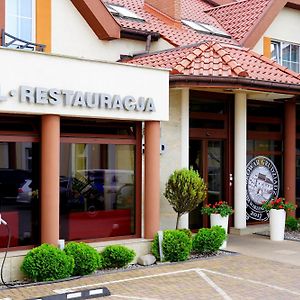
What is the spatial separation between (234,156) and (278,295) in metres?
6.73

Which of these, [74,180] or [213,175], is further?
[213,175]

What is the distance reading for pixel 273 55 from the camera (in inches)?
750

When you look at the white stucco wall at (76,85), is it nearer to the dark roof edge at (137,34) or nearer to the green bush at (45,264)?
the green bush at (45,264)

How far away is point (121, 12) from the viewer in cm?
1658

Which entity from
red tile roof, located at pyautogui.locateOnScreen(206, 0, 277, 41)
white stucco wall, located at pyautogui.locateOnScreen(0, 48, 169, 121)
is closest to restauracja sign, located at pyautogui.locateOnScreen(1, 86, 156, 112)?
white stucco wall, located at pyautogui.locateOnScreen(0, 48, 169, 121)

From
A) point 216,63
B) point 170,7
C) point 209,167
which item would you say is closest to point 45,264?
point 216,63

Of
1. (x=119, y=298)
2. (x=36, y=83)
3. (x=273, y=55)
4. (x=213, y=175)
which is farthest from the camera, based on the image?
(x=273, y=55)

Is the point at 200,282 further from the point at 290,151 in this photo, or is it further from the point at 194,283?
the point at 290,151

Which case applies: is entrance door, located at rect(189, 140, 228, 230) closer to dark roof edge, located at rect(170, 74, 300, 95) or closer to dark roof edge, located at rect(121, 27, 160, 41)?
dark roof edge, located at rect(170, 74, 300, 95)

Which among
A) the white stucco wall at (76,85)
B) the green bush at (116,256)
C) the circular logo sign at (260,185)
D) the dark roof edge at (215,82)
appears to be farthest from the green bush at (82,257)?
the circular logo sign at (260,185)

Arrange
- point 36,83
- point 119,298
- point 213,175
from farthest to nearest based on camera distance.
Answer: point 213,175, point 36,83, point 119,298

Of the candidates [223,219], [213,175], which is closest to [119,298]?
[223,219]

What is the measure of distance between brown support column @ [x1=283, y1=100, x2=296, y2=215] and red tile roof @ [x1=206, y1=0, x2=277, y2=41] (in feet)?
10.6

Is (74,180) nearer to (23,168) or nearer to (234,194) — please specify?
(23,168)
